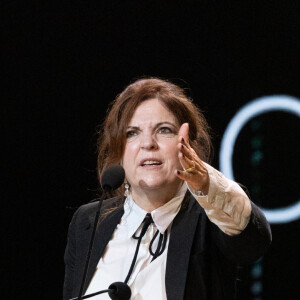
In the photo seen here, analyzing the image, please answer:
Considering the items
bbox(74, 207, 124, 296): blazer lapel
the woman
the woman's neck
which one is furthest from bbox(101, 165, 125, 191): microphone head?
bbox(74, 207, 124, 296): blazer lapel

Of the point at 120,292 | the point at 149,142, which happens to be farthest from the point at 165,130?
the point at 120,292

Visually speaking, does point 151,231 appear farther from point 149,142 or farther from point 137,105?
point 137,105

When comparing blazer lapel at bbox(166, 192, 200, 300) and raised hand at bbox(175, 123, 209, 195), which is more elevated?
raised hand at bbox(175, 123, 209, 195)

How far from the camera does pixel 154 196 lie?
6.69 ft

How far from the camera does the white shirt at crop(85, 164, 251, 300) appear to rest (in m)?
1.69

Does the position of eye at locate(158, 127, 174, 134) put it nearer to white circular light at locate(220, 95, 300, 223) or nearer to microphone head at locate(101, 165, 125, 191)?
microphone head at locate(101, 165, 125, 191)

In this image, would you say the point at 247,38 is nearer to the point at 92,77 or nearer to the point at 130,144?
the point at 92,77

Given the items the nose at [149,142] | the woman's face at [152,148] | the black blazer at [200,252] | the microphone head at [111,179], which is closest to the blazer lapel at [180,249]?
the black blazer at [200,252]

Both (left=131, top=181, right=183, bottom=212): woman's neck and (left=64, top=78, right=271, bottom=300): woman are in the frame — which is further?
(left=131, top=181, right=183, bottom=212): woman's neck

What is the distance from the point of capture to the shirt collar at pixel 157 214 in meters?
1.98

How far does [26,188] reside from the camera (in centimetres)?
335

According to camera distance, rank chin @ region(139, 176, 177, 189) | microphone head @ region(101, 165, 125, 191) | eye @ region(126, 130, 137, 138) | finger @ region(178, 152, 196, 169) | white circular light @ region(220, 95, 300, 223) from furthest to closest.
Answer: white circular light @ region(220, 95, 300, 223) < eye @ region(126, 130, 137, 138) < chin @ region(139, 176, 177, 189) < microphone head @ region(101, 165, 125, 191) < finger @ region(178, 152, 196, 169)

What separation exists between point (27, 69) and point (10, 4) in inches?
14.8

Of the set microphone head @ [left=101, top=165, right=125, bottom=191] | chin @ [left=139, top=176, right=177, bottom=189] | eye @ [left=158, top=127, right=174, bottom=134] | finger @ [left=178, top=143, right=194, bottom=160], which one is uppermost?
finger @ [left=178, top=143, right=194, bottom=160]
